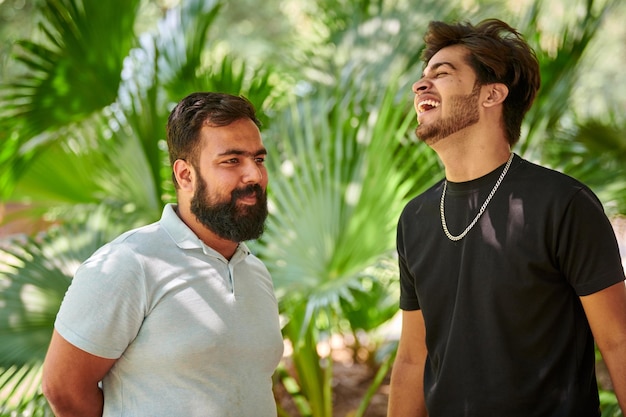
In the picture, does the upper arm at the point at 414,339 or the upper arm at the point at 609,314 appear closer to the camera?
the upper arm at the point at 609,314

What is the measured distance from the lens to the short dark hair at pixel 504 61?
213cm

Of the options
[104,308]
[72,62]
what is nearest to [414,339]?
[104,308]

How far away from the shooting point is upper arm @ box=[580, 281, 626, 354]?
5.91ft

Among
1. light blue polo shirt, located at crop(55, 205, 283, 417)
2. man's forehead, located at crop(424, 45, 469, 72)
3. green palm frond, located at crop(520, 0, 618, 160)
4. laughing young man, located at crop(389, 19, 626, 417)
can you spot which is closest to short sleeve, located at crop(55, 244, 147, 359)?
light blue polo shirt, located at crop(55, 205, 283, 417)

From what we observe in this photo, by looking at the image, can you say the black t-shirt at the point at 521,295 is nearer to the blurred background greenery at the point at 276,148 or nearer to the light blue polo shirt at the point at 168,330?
the light blue polo shirt at the point at 168,330

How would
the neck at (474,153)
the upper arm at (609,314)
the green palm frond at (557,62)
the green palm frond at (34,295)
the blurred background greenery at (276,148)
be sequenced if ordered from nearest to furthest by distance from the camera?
the upper arm at (609,314) < the neck at (474,153) < the green palm frond at (34,295) < the blurred background greenery at (276,148) < the green palm frond at (557,62)

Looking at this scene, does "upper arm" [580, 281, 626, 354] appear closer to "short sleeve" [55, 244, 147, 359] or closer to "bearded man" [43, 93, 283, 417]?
"bearded man" [43, 93, 283, 417]

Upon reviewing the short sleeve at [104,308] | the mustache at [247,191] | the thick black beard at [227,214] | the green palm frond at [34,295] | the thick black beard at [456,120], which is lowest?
the green palm frond at [34,295]

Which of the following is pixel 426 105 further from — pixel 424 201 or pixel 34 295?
pixel 34 295

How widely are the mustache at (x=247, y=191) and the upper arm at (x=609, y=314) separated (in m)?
0.90

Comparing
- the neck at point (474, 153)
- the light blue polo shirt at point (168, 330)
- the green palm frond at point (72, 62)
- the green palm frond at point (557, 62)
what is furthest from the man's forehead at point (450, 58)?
the green palm frond at point (72, 62)

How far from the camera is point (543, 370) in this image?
1886 millimetres

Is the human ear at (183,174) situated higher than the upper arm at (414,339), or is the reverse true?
the human ear at (183,174)

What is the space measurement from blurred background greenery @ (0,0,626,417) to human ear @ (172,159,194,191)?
0.72 meters
